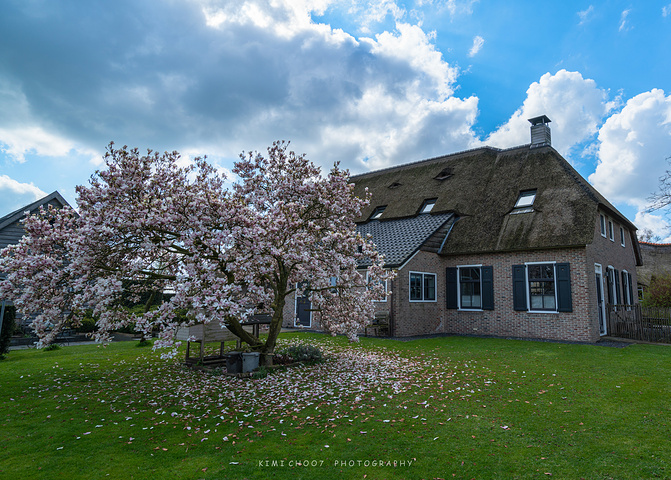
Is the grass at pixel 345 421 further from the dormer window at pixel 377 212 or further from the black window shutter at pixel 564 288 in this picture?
the dormer window at pixel 377 212

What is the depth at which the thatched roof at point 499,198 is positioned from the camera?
1394cm

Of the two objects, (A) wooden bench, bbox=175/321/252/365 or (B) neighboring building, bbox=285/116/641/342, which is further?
(B) neighboring building, bbox=285/116/641/342

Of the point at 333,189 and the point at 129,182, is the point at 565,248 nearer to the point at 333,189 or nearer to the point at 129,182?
the point at 333,189

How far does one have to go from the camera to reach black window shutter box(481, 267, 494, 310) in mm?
15039

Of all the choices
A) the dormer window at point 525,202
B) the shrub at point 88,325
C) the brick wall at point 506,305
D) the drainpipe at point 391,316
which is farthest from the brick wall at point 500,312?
the shrub at point 88,325

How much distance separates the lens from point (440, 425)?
516cm

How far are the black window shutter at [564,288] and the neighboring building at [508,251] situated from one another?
0.10 feet

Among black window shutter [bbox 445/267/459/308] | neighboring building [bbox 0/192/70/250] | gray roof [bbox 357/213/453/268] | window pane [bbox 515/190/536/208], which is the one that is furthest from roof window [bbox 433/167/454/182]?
neighboring building [bbox 0/192/70/250]

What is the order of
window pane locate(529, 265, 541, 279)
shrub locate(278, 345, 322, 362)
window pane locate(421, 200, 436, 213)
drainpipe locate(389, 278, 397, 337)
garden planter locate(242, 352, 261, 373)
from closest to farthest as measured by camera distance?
1. garden planter locate(242, 352, 261, 373)
2. shrub locate(278, 345, 322, 362)
3. window pane locate(529, 265, 541, 279)
4. drainpipe locate(389, 278, 397, 337)
5. window pane locate(421, 200, 436, 213)

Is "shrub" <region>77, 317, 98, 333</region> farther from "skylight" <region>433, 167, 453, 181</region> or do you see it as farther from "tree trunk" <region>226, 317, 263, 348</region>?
"skylight" <region>433, 167, 453, 181</region>

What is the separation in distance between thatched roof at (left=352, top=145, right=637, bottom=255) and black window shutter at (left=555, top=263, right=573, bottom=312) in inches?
34.9

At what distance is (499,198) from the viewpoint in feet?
54.2

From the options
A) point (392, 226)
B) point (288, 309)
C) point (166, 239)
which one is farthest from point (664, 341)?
point (166, 239)

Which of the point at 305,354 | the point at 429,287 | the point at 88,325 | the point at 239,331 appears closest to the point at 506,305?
the point at 429,287
